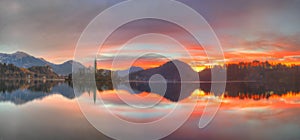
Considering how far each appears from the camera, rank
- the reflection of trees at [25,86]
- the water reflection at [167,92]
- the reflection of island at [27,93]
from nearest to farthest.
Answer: the reflection of island at [27,93] → the water reflection at [167,92] → the reflection of trees at [25,86]

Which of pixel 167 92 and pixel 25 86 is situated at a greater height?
pixel 167 92

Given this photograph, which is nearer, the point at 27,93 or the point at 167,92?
the point at 27,93

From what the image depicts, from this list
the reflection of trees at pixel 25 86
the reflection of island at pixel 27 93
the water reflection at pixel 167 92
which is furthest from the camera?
the reflection of trees at pixel 25 86

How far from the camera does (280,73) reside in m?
130

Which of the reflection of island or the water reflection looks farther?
the water reflection

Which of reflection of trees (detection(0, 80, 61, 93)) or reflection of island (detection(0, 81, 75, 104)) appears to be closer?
reflection of island (detection(0, 81, 75, 104))

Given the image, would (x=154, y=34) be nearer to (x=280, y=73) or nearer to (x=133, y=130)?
(x=133, y=130)

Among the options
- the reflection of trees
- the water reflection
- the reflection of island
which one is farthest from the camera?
the reflection of trees

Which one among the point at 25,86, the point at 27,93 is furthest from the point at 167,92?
the point at 25,86

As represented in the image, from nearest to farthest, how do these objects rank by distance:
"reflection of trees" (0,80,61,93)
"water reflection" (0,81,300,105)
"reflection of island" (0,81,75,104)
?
"reflection of island" (0,81,75,104)
"water reflection" (0,81,300,105)
"reflection of trees" (0,80,61,93)

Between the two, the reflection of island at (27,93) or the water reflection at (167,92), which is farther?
the water reflection at (167,92)

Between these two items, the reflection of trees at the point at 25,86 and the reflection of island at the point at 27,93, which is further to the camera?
the reflection of trees at the point at 25,86

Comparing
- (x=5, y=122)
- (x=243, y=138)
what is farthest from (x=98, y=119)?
(x=243, y=138)

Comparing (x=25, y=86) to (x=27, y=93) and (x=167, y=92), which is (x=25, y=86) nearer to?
(x=27, y=93)
